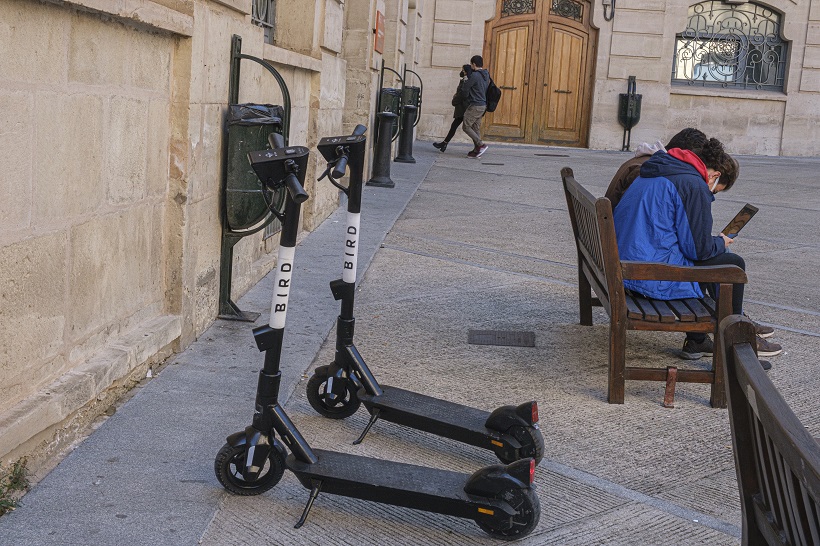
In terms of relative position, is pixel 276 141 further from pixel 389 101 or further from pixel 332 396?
pixel 389 101

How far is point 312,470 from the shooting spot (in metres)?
3.19

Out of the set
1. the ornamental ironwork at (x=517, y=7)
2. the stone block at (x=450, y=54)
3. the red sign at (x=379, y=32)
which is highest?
the ornamental ironwork at (x=517, y=7)

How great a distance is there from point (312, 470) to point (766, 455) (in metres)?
1.70

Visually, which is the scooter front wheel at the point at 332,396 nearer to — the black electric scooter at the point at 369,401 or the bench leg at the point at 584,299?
the black electric scooter at the point at 369,401

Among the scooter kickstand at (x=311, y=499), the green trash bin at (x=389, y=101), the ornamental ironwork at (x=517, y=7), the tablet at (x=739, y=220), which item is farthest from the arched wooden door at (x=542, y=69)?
the scooter kickstand at (x=311, y=499)

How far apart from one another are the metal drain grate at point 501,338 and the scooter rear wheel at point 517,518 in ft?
8.01

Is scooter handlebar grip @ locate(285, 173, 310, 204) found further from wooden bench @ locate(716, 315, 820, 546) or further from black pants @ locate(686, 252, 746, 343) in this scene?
black pants @ locate(686, 252, 746, 343)

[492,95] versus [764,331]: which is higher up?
[492,95]

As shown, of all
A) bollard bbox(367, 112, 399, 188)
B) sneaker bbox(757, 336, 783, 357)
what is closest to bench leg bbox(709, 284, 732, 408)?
sneaker bbox(757, 336, 783, 357)

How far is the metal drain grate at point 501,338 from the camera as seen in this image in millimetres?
5574

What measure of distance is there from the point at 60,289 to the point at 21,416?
0.56 meters

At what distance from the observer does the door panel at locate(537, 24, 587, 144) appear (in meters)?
22.9

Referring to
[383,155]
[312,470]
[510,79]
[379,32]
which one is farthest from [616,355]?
[510,79]

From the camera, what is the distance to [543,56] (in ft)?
75.4
